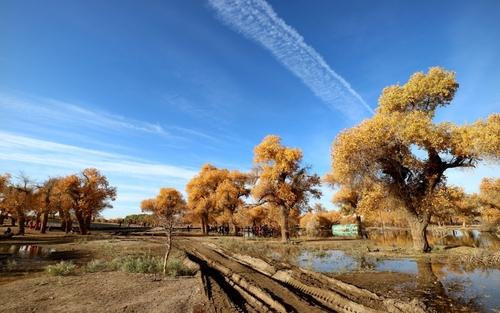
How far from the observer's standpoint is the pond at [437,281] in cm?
1026

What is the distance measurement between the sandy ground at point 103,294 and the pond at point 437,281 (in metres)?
7.87

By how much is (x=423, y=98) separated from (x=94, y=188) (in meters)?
52.7

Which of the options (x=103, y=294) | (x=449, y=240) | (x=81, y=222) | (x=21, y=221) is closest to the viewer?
(x=103, y=294)

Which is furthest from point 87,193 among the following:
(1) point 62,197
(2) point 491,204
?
(2) point 491,204

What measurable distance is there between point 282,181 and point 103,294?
3132 centimetres

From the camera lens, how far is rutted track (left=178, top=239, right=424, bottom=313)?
9.30 m

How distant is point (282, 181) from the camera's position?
135 feet

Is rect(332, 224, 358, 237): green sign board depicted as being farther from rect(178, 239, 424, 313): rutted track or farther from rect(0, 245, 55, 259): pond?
rect(178, 239, 424, 313): rutted track

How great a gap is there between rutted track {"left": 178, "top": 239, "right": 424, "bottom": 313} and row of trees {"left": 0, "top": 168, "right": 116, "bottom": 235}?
154 feet

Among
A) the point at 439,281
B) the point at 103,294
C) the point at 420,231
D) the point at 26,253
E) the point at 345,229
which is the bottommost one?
the point at 345,229

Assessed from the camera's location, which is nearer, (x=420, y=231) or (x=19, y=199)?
(x=420, y=231)

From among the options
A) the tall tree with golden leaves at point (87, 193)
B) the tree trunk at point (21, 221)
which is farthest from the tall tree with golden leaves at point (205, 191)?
the tree trunk at point (21, 221)

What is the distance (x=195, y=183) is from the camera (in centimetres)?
6588

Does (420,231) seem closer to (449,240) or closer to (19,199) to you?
(449,240)
